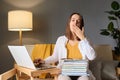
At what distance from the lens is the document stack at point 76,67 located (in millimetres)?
1883

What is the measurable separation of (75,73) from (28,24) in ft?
4.36

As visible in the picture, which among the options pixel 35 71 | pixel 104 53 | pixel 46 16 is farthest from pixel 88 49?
pixel 46 16

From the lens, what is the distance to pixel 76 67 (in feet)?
6.18

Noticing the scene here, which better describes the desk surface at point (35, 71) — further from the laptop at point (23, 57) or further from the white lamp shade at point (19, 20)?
the white lamp shade at point (19, 20)

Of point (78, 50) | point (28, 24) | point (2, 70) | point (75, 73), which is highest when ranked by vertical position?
point (28, 24)

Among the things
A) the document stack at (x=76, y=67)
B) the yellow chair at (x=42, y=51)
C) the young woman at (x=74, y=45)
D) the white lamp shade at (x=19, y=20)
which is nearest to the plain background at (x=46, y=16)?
the white lamp shade at (x=19, y=20)

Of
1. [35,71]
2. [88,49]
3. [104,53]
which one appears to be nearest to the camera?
[35,71]

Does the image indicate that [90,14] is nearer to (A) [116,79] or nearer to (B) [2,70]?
(A) [116,79]

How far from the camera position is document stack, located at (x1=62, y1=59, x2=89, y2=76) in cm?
188

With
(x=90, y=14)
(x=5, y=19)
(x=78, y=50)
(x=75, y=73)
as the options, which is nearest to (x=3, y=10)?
(x=5, y=19)

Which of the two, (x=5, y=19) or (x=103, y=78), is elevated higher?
(x=5, y=19)

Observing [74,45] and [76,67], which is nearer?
[76,67]

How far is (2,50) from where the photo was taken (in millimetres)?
3434

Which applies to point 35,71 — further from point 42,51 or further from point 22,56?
point 42,51
